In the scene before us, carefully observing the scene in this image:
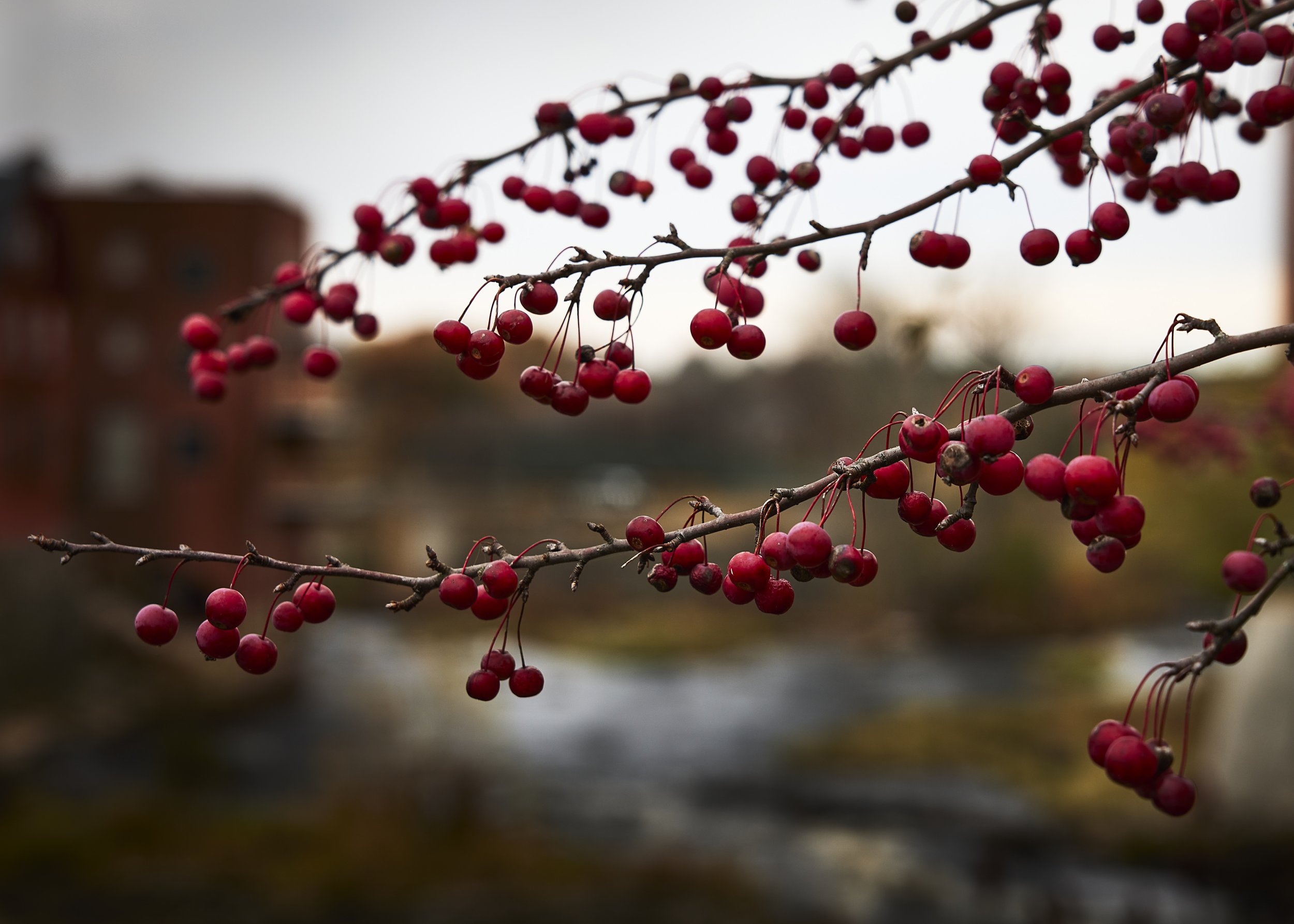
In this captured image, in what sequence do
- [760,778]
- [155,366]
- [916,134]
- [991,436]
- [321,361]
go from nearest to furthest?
[991,436]
[916,134]
[321,361]
[760,778]
[155,366]

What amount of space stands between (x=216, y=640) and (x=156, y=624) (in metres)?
0.09

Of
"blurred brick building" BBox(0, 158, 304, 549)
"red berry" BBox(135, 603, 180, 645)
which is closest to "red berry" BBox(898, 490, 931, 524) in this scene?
"red berry" BBox(135, 603, 180, 645)

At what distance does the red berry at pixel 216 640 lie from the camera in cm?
118

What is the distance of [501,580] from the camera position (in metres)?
Result: 1.08

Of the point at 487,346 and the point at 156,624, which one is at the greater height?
the point at 487,346

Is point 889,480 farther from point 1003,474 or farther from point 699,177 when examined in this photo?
point 699,177

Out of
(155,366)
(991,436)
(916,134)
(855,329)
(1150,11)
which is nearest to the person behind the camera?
(991,436)

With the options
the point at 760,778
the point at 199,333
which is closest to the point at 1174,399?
the point at 199,333

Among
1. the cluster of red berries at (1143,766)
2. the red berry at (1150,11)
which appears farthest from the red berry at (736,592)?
the red berry at (1150,11)

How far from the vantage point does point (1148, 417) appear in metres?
1.09

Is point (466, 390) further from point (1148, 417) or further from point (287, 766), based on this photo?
point (1148, 417)

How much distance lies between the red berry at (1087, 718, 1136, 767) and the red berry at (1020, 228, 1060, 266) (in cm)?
54

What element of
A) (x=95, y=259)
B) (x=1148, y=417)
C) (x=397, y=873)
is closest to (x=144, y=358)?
(x=95, y=259)

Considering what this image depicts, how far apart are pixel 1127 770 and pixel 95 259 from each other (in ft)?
64.7
